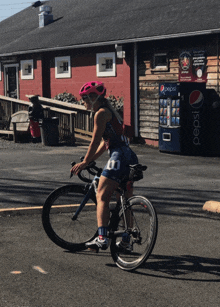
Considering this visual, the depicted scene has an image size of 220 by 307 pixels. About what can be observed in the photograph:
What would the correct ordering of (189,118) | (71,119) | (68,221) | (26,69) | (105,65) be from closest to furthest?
(68,221) < (189,118) < (71,119) < (105,65) < (26,69)

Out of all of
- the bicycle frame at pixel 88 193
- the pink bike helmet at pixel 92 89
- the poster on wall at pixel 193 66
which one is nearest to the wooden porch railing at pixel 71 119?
the poster on wall at pixel 193 66

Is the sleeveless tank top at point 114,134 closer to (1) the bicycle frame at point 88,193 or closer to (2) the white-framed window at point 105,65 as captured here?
(1) the bicycle frame at point 88,193

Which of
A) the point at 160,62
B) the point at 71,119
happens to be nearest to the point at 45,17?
the point at 71,119

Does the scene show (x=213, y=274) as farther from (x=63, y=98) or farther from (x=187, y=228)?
(x=63, y=98)

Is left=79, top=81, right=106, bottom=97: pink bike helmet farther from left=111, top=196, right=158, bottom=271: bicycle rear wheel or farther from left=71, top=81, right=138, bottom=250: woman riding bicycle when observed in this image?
left=111, top=196, right=158, bottom=271: bicycle rear wheel

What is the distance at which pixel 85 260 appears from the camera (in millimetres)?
5555

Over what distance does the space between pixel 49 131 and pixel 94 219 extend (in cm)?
1158

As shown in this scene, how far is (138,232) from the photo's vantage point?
5.35 meters

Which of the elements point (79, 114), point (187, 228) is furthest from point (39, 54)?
point (187, 228)

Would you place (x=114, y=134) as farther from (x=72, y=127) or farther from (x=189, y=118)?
(x=72, y=127)

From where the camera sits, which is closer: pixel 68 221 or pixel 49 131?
pixel 68 221

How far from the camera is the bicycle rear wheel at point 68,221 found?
5.84 m

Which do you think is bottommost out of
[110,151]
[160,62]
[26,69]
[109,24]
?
[110,151]

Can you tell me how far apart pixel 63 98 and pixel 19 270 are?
17695 millimetres
